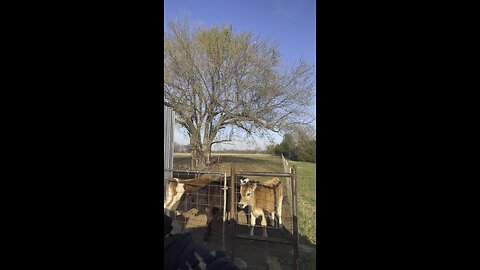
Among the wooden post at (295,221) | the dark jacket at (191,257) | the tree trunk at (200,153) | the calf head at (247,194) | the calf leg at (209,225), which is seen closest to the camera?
the dark jacket at (191,257)

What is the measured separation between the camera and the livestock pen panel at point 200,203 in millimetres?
2457

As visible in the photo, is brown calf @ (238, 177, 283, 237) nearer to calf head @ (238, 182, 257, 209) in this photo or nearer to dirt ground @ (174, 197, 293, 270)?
calf head @ (238, 182, 257, 209)

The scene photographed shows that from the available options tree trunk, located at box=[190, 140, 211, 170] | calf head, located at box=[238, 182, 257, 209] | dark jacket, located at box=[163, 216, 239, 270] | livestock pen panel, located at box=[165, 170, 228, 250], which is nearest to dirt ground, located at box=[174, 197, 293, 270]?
livestock pen panel, located at box=[165, 170, 228, 250]

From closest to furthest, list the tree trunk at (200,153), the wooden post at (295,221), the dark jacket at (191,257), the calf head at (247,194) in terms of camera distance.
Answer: the dark jacket at (191,257), the wooden post at (295,221), the calf head at (247,194), the tree trunk at (200,153)

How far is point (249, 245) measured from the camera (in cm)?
226

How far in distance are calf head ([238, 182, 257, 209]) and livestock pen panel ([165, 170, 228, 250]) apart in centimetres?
21

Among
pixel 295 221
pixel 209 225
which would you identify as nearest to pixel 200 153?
pixel 209 225

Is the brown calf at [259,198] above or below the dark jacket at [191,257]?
below

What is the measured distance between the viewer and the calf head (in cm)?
232

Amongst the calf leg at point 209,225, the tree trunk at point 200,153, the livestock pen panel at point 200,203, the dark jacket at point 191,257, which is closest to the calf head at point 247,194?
the livestock pen panel at point 200,203

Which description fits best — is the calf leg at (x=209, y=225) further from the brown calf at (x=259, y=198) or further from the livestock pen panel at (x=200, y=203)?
the brown calf at (x=259, y=198)

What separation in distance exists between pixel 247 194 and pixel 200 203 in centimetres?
58
